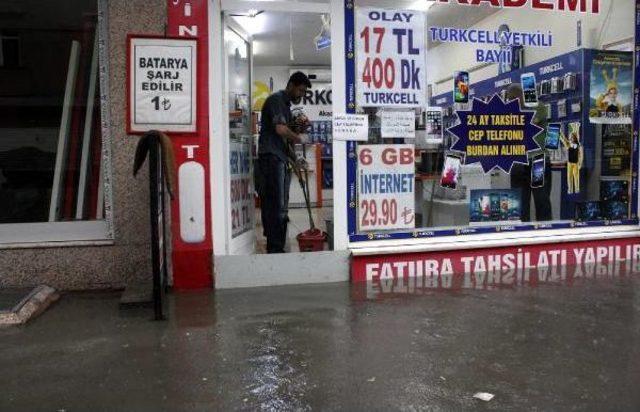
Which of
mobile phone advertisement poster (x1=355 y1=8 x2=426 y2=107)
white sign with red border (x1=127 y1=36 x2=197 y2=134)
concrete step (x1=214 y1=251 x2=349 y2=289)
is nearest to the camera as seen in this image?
white sign with red border (x1=127 y1=36 x2=197 y2=134)

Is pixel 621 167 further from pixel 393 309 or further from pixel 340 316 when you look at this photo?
pixel 340 316

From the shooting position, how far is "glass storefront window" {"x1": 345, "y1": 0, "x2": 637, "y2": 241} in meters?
5.59

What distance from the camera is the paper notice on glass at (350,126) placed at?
214 inches

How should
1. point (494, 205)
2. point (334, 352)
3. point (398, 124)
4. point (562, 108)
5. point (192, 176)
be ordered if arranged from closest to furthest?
1. point (334, 352)
2. point (192, 176)
3. point (398, 124)
4. point (494, 205)
5. point (562, 108)

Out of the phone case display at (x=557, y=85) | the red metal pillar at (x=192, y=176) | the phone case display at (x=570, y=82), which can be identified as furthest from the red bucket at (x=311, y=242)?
the phone case display at (x=570, y=82)

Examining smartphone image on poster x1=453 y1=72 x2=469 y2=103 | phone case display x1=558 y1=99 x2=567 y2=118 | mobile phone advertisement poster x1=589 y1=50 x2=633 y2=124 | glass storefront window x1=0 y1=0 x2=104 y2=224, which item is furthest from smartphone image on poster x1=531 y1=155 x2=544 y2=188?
glass storefront window x1=0 y1=0 x2=104 y2=224

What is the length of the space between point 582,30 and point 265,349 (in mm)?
4948

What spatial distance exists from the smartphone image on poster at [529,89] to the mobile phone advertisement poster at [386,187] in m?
1.50

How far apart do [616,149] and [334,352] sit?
4512mm

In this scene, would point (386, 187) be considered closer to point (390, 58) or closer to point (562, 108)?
point (390, 58)

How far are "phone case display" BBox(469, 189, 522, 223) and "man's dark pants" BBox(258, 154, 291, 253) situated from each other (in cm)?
200

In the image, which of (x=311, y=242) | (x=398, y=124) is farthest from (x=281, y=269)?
(x=398, y=124)

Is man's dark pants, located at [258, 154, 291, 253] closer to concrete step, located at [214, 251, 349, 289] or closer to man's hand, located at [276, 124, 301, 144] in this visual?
man's hand, located at [276, 124, 301, 144]

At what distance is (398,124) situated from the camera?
567 centimetres
